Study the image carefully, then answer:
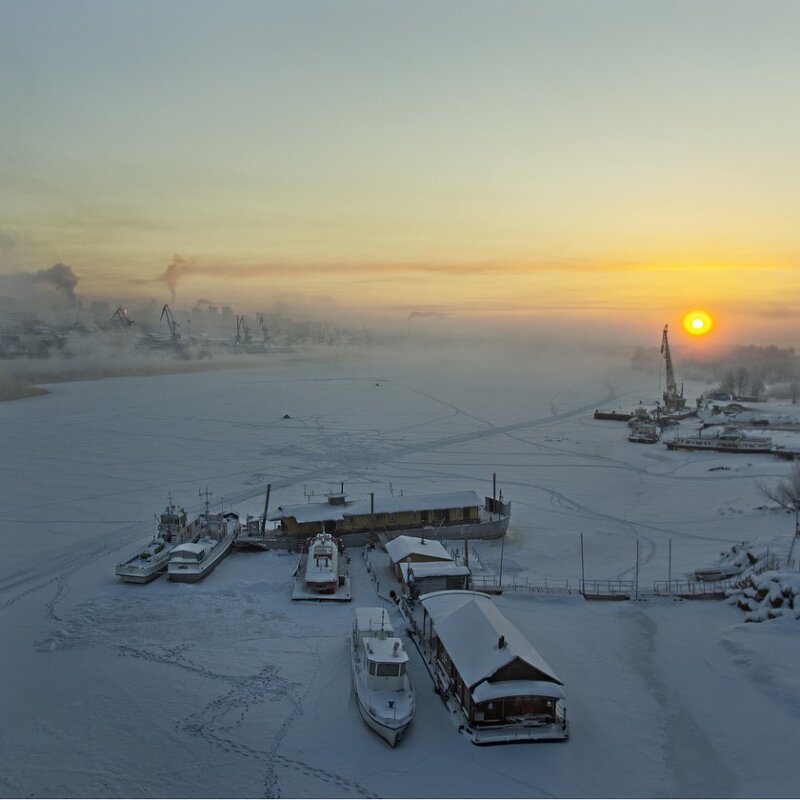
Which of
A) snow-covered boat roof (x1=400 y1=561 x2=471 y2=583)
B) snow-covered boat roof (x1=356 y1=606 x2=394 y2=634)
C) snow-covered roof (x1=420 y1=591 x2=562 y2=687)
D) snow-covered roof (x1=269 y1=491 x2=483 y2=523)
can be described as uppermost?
snow-covered roof (x1=420 y1=591 x2=562 y2=687)

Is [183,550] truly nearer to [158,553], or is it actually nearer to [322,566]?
[158,553]

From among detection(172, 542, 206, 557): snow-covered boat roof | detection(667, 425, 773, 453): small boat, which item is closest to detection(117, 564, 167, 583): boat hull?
detection(172, 542, 206, 557): snow-covered boat roof

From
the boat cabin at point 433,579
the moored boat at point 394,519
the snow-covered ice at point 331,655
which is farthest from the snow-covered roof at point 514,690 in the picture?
the moored boat at point 394,519

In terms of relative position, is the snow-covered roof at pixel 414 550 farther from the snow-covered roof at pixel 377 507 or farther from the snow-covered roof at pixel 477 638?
the snow-covered roof at pixel 477 638

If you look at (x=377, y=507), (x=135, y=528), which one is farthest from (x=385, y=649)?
(x=135, y=528)

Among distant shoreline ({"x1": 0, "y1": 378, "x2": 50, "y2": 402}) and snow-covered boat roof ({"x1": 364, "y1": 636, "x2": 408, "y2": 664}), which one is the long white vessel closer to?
snow-covered boat roof ({"x1": 364, "y1": 636, "x2": 408, "y2": 664})

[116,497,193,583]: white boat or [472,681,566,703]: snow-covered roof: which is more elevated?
[472,681,566,703]: snow-covered roof

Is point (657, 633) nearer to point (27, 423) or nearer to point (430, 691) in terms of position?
point (430, 691)
